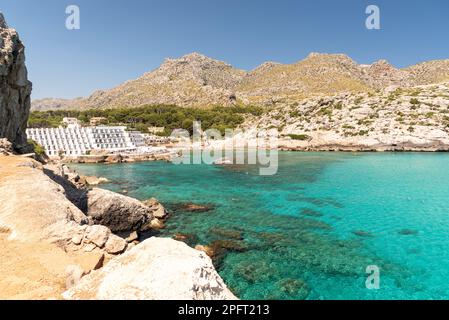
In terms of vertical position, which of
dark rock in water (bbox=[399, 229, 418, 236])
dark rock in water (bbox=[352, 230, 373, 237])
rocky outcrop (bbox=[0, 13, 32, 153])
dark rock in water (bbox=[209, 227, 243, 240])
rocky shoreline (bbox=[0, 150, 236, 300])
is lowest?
dark rock in water (bbox=[209, 227, 243, 240])

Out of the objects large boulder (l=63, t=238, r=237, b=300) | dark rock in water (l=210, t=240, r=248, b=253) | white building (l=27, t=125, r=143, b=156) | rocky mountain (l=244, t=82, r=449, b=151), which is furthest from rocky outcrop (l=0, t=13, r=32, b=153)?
rocky mountain (l=244, t=82, r=449, b=151)

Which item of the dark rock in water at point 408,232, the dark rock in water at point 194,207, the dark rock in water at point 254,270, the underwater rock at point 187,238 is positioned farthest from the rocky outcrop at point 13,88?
the dark rock in water at point 408,232

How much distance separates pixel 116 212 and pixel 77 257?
450 inches

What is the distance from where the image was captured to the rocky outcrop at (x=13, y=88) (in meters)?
31.1

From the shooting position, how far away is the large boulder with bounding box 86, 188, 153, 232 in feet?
72.6

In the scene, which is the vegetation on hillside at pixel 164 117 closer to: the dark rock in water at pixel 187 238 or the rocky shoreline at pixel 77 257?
the dark rock in water at pixel 187 238

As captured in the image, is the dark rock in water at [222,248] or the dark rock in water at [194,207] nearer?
the dark rock in water at [222,248]

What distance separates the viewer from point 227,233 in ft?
72.9

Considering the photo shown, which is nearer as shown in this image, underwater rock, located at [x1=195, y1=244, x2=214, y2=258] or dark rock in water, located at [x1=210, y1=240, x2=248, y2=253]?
underwater rock, located at [x1=195, y1=244, x2=214, y2=258]

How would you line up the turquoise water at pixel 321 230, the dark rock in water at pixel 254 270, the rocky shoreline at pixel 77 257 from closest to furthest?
the rocky shoreline at pixel 77 257
the turquoise water at pixel 321 230
the dark rock in water at pixel 254 270

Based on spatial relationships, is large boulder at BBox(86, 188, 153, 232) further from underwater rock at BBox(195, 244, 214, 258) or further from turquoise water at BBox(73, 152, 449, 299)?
underwater rock at BBox(195, 244, 214, 258)

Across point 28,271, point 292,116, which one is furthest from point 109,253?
point 292,116

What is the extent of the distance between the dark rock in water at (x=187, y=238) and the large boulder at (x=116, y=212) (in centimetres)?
353

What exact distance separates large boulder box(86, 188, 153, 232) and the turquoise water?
270cm
